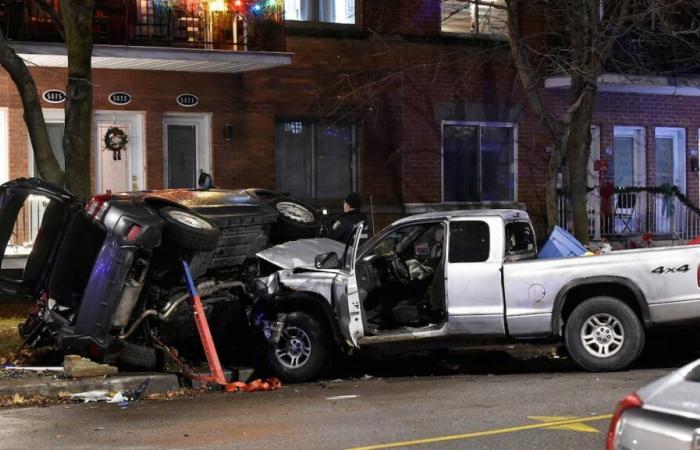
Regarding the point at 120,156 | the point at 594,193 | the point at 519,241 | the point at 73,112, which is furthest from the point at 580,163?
the point at 73,112

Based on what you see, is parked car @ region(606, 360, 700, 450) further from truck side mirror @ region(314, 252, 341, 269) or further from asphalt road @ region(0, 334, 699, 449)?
truck side mirror @ region(314, 252, 341, 269)

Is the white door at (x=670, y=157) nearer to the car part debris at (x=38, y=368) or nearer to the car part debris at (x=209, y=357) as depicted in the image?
the car part debris at (x=209, y=357)

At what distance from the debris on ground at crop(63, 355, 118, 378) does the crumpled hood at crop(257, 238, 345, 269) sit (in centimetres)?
207

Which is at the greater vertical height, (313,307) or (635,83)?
(635,83)

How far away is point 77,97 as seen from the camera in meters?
13.0

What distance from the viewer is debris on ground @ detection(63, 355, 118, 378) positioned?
1073 centimetres

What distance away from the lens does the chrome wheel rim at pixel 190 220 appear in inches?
416

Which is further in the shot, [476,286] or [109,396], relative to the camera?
[476,286]

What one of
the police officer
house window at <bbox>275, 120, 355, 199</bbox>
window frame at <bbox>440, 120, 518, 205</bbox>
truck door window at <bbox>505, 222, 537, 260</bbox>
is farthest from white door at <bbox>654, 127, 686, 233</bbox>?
truck door window at <bbox>505, 222, 537, 260</bbox>

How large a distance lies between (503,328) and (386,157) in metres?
8.60

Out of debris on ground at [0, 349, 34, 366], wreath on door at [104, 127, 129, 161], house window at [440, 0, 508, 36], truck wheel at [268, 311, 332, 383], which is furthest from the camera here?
house window at [440, 0, 508, 36]

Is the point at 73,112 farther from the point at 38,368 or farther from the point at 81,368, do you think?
the point at 81,368

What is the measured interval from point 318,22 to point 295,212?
6744 millimetres

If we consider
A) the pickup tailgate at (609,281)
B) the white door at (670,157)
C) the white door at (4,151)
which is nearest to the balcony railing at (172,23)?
the white door at (4,151)
